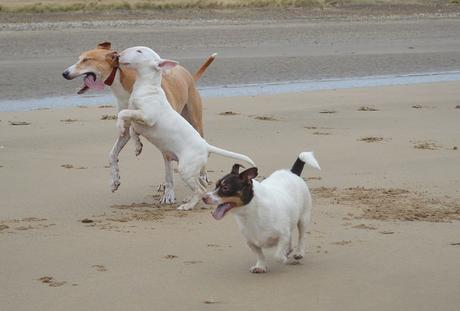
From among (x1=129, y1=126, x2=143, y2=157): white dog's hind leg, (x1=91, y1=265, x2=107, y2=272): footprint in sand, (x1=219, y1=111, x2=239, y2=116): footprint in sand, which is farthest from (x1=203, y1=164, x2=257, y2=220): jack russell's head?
(x1=219, y1=111, x2=239, y2=116): footprint in sand

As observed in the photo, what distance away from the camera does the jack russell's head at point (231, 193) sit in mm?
6672

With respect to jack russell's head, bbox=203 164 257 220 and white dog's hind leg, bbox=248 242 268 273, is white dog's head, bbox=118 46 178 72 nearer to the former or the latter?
jack russell's head, bbox=203 164 257 220

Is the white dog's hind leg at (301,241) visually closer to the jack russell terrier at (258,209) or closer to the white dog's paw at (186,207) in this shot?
the jack russell terrier at (258,209)

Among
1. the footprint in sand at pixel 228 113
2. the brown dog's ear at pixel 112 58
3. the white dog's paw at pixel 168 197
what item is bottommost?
the footprint in sand at pixel 228 113

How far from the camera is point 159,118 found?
29.2 feet

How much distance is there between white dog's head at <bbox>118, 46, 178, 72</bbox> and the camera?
884cm

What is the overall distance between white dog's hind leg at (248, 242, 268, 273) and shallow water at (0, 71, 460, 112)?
9.16 meters

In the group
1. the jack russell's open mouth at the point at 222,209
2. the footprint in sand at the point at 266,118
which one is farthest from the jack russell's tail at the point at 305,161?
the footprint in sand at the point at 266,118

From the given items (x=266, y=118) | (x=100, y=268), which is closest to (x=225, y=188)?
(x=100, y=268)

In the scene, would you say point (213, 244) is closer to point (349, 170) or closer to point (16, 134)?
point (349, 170)

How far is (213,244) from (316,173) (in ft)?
9.09

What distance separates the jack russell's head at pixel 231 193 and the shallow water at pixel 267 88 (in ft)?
30.2

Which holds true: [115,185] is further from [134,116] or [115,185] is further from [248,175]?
[248,175]

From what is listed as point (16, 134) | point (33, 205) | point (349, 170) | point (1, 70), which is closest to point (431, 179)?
point (349, 170)
